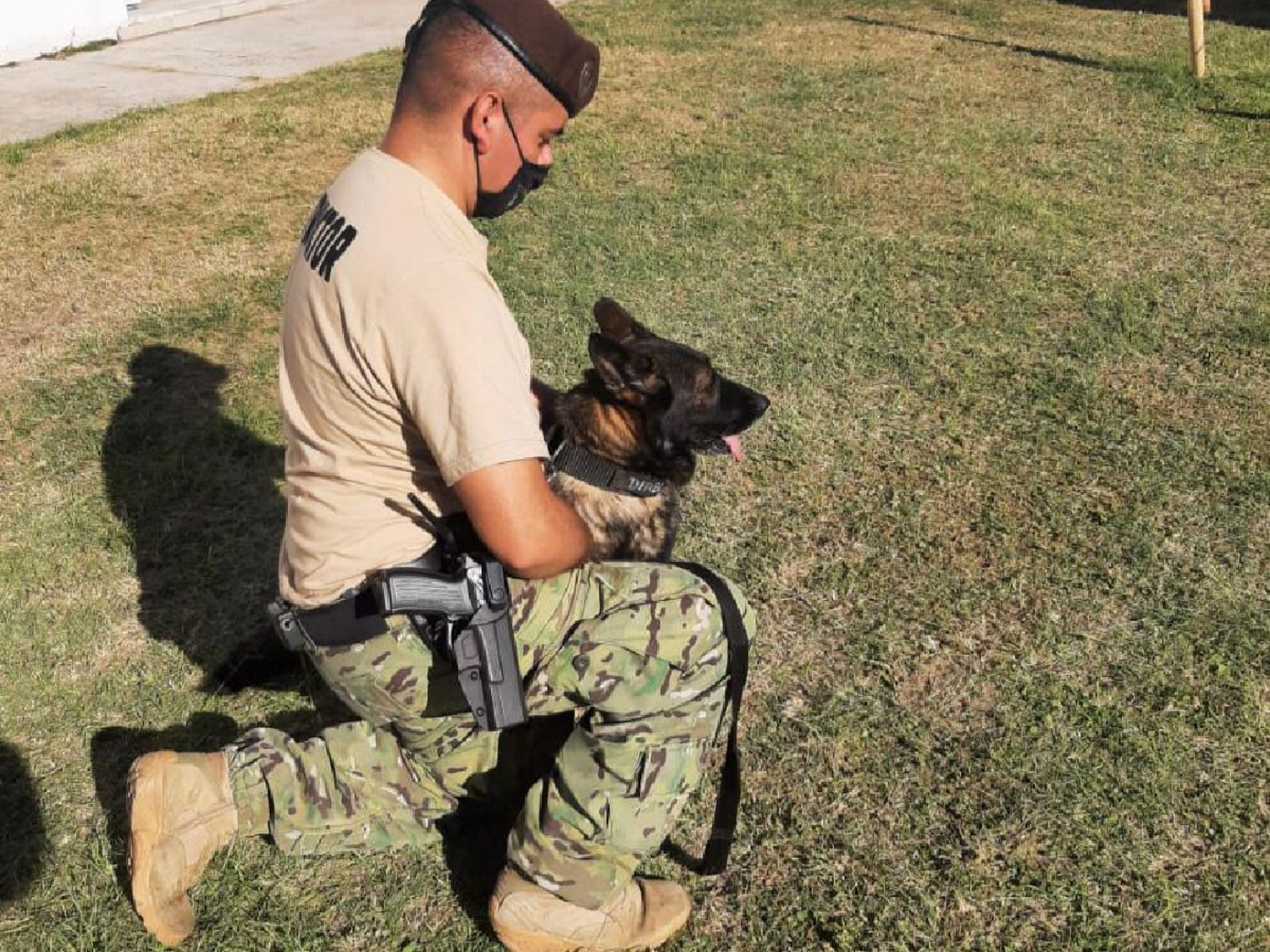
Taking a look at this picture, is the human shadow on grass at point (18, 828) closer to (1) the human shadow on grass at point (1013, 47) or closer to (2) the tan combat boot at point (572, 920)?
(2) the tan combat boot at point (572, 920)

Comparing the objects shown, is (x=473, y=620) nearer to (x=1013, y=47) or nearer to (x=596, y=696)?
(x=596, y=696)

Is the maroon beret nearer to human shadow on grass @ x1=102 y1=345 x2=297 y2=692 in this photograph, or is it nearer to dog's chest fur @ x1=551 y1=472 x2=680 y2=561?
dog's chest fur @ x1=551 y1=472 x2=680 y2=561

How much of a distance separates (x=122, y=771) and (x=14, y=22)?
32.6ft

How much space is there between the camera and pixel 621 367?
2752mm

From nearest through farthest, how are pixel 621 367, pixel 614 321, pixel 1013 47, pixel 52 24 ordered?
pixel 621 367, pixel 614 321, pixel 52 24, pixel 1013 47

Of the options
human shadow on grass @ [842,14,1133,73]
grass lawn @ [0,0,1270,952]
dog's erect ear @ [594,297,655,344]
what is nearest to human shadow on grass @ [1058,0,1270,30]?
human shadow on grass @ [842,14,1133,73]

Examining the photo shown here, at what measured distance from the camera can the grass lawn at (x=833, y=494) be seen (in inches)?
107

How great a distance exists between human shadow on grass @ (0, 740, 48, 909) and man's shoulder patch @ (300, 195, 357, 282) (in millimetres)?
1726

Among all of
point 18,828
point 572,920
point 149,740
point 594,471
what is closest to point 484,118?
point 594,471

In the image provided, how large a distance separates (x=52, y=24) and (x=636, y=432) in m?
10.5

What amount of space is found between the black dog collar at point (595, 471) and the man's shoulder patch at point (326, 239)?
84 centimetres

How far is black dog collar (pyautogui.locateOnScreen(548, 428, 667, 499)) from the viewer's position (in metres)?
2.75

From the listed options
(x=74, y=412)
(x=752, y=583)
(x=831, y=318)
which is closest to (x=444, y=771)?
(x=752, y=583)

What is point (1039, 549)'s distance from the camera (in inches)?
154
